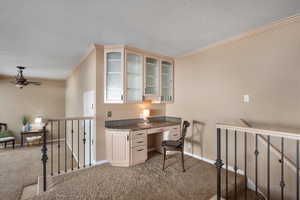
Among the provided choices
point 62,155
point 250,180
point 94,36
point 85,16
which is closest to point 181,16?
point 85,16

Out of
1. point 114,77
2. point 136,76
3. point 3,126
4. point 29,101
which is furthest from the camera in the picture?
point 29,101

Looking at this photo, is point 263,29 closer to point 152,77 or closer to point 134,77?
point 152,77

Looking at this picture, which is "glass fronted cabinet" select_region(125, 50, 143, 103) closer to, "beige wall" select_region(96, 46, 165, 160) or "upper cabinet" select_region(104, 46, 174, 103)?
"upper cabinet" select_region(104, 46, 174, 103)

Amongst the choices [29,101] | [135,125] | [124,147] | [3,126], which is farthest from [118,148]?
[3,126]

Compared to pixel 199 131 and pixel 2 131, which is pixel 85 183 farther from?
pixel 2 131

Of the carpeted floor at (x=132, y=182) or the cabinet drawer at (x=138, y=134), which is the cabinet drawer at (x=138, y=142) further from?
the carpeted floor at (x=132, y=182)

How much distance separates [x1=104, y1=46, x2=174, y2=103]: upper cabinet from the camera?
3.02 m

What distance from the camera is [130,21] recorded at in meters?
2.09

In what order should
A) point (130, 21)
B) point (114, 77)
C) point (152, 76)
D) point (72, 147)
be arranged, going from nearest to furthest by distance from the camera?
1. point (130, 21)
2. point (114, 77)
3. point (72, 147)
4. point (152, 76)

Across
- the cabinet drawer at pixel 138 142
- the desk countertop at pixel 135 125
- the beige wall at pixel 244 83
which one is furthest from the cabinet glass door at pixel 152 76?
the cabinet drawer at pixel 138 142

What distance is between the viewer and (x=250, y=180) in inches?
95.8

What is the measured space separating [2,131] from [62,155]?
9.41 ft

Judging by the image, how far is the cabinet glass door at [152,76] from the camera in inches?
140

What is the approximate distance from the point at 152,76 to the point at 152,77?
0.09 ft
